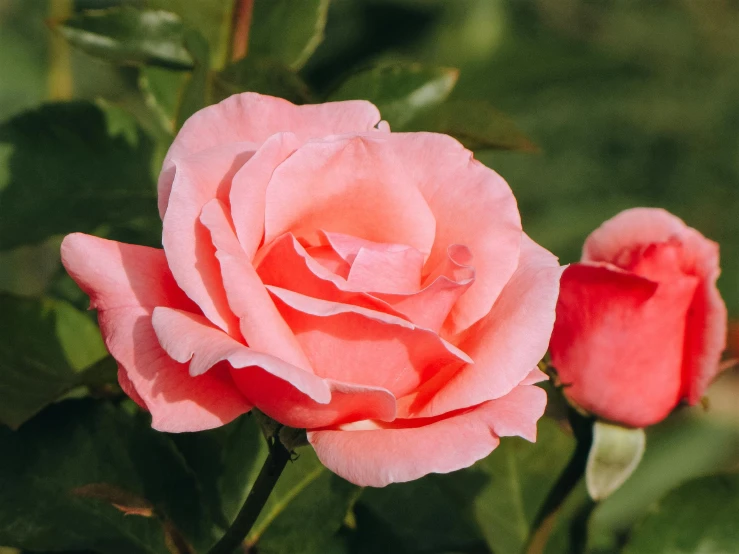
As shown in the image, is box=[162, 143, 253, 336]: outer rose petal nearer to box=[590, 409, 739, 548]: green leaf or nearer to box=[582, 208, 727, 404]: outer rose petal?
box=[582, 208, 727, 404]: outer rose petal

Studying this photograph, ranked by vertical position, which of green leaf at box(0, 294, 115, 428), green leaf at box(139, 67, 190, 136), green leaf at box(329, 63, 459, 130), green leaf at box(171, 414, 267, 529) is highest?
green leaf at box(329, 63, 459, 130)

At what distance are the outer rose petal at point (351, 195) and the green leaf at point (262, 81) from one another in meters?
0.16

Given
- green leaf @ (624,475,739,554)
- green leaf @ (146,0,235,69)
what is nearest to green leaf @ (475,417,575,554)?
green leaf @ (624,475,739,554)

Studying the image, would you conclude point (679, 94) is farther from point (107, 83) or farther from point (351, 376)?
point (351, 376)

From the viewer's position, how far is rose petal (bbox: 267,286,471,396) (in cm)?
50

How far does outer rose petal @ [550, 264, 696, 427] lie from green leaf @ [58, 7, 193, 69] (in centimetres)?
37

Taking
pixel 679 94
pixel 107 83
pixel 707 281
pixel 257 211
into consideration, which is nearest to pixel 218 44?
pixel 257 211

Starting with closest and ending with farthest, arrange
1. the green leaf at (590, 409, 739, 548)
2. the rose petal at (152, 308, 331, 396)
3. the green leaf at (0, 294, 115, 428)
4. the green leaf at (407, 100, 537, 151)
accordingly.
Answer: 1. the rose petal at (152, 308, 331, 396)
2. the green leaf at (0, 294, 115, 428)
3. the green leaf at (407, 100, 537, 151)
4. the green leaf at (590, 409, 739, 548)

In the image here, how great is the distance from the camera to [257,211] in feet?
1.76

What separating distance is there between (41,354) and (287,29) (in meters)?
0.36

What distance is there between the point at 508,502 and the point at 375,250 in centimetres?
41

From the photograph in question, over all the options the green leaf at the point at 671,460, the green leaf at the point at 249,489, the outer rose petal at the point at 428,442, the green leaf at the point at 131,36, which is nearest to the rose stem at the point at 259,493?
the outer rose petal at the point at 428,442

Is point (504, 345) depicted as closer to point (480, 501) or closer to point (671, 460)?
point (480, 501)

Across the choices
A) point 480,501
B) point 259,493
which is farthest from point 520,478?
point 259,493
